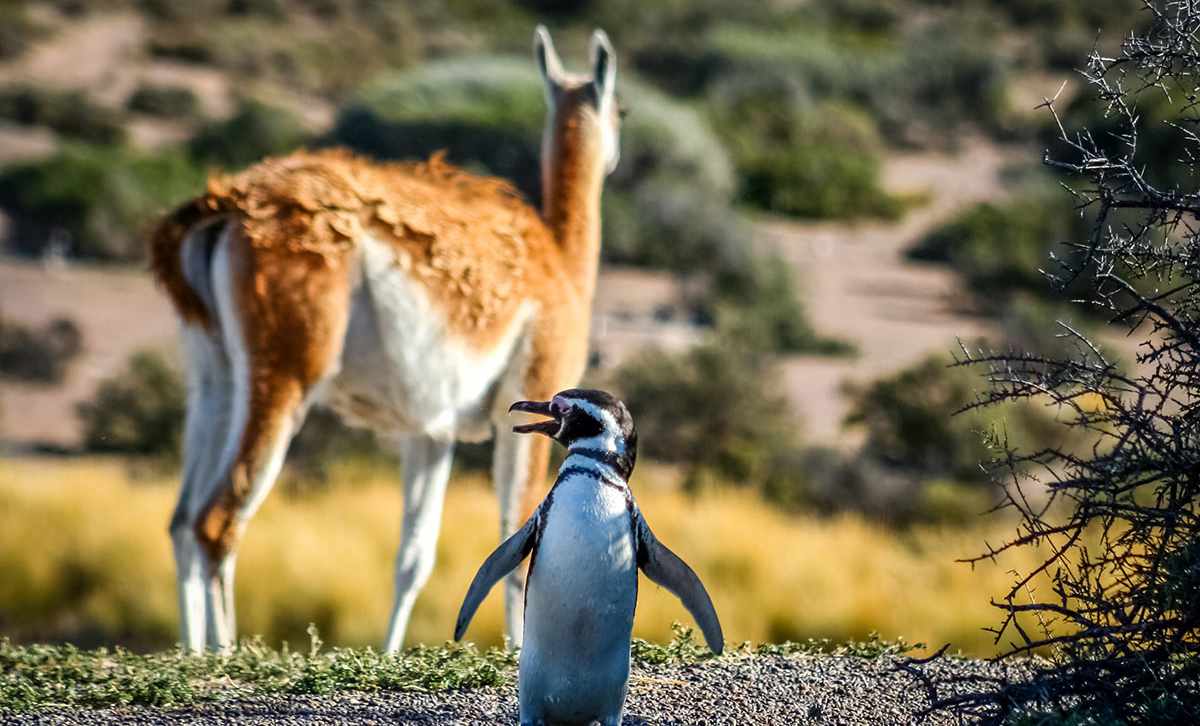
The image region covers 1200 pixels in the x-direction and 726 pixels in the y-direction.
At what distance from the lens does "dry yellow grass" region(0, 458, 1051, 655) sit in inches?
394

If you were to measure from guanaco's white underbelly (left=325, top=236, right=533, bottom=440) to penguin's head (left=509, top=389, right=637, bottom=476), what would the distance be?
9.15ft

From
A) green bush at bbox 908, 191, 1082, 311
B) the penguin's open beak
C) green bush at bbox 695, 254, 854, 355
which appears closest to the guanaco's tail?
the penguin's open beak

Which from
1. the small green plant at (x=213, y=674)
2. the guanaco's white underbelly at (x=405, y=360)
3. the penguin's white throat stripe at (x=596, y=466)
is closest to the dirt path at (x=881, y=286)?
the guanaco's white underbelly at (x=405, y=360)

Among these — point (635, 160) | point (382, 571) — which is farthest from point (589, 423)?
point (635, 160)

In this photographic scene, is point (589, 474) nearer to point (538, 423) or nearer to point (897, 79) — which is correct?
point (538, 423)

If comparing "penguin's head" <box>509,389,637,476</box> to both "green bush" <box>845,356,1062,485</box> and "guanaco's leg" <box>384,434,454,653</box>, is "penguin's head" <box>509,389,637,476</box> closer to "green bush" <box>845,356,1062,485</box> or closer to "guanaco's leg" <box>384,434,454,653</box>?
"guanaco's leg" <box>384,434,454,653</box>

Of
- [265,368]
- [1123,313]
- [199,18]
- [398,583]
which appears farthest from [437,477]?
[199,18]

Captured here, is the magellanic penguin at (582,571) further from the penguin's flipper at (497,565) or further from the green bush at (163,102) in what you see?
the green bush at (163,102)

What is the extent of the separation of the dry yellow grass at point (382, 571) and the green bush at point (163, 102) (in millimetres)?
22552

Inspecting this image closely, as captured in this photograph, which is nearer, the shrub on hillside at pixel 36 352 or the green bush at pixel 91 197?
the shrub on hillside at pixel 36 352

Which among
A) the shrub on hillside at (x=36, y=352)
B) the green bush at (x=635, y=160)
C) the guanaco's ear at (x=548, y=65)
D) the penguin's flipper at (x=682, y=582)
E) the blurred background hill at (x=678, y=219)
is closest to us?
the penguin's flipper at (x=682, y=582)

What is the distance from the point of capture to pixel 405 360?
7.75 meters

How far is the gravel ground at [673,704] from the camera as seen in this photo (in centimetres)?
568

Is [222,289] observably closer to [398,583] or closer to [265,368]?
[265,368]
